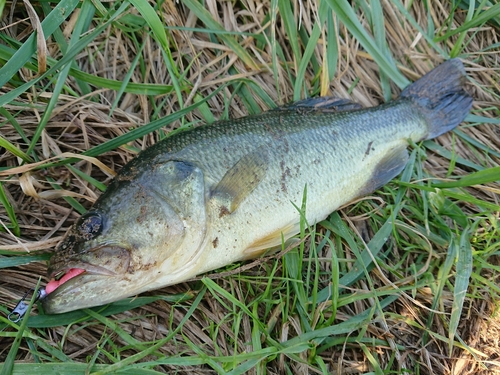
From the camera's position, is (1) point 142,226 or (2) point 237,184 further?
(2) point 237,184

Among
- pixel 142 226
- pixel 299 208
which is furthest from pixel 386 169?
pixel 142 226

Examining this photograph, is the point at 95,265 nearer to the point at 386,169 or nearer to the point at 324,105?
the point at 324,105

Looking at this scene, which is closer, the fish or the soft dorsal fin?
the fish

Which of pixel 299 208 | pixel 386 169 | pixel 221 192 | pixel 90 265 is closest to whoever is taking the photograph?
pixel 90 265

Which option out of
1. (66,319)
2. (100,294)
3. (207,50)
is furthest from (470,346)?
(207,50)

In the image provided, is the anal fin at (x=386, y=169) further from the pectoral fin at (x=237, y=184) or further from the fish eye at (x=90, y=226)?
the fish eye at (x=90, y=226)

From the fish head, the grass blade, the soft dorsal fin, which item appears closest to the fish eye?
the fish head

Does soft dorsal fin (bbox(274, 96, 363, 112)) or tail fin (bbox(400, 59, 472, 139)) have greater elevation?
soft dorsal fin (bbox(274, 96, 363, 112))

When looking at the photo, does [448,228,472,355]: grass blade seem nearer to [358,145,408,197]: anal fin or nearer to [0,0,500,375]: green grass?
[0,0,500,375]: green grass

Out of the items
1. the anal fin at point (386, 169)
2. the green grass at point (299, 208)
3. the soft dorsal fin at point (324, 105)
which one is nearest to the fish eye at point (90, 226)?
the green grass at point (299, 208)
